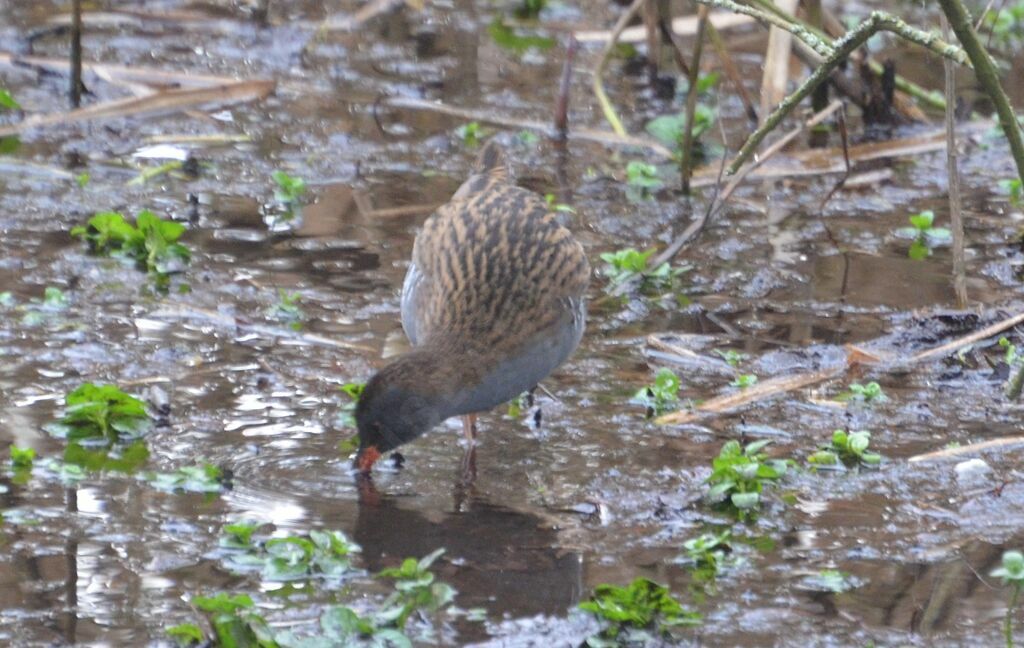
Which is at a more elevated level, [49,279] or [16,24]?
[16,24]

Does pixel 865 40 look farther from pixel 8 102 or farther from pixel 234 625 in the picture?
pixel 8 102

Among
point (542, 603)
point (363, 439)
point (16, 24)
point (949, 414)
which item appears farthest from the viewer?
point (16, 24)

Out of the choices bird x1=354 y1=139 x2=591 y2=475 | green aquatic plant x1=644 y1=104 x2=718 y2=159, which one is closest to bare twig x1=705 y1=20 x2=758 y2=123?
green aquatic plant x1=644 y1=104 x2=718 y2=159

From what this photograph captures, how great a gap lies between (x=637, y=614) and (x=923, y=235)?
12.6ft

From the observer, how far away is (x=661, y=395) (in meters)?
5.14

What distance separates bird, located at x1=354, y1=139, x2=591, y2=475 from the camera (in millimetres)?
4484

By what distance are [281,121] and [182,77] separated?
26.9 inches

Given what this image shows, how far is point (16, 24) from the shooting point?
948 centimetres

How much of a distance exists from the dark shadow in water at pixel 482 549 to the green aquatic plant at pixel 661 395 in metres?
0.87

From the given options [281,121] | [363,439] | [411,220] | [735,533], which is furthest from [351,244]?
[735,533]

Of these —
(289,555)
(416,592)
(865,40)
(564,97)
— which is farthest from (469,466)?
(564,97)

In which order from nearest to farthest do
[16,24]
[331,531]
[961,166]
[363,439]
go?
[331,531] < [363,439] < [961,166] < [16,24]

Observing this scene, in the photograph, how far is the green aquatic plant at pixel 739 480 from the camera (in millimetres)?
4312

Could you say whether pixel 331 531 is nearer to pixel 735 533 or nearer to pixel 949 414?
pixel 735 533
